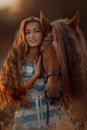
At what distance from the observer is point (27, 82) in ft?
8.98

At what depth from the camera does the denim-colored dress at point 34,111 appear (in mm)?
2729

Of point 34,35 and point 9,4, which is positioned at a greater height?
point 9,4

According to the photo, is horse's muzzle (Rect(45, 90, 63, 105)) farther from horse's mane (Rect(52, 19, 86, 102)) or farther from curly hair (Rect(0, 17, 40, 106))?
curly hair (Rect(0, 17, 40, 106))

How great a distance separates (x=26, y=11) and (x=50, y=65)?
2.77m

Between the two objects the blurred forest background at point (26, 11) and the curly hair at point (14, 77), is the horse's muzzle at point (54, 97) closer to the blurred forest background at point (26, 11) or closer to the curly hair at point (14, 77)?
the curly hair at point (14, 77)

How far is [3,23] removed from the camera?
5.44 metres

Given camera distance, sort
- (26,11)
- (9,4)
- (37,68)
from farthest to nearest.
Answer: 1. (26,11)
2. (9,4)
3. (37,68)

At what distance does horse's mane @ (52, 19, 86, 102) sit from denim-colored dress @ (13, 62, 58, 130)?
5.7 inches

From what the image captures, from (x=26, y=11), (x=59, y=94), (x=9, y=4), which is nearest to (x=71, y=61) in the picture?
(x=59, y=94)

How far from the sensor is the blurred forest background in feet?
16.9

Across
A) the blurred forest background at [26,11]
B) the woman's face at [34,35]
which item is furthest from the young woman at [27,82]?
the blurred forest background at [26,11]

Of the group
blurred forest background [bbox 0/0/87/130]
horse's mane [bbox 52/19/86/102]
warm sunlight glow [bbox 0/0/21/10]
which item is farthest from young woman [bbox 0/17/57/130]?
warm sunlight glow [bbox 0/0/21/10]

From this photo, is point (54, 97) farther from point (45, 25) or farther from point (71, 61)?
point (45, 25)

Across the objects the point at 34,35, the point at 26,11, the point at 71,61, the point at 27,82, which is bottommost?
the point at 27,82
